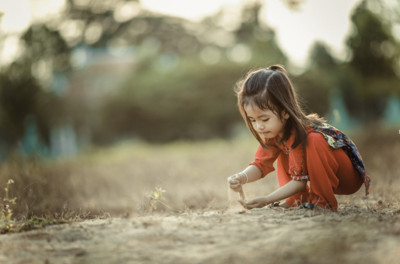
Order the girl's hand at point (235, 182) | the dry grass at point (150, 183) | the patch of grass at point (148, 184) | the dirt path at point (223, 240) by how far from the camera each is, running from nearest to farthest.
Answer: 1. the dirt path at point (223, 240)
2. the girl's hand at point (235, 182)
3. the patch of grass at point (148, 184)
4. the dry grass at point (150, 183)

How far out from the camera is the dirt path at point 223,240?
6.30ft

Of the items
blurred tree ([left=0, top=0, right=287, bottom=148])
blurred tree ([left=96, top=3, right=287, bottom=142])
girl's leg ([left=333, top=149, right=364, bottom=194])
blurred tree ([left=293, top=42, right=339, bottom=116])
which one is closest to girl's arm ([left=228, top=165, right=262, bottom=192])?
girl's leg ([left=333, top=149, right=364, bottom=194])

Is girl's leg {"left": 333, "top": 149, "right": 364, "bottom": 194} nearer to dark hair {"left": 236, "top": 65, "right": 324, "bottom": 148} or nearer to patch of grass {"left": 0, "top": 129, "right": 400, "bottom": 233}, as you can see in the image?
patch of grass {"left": 0, "top": 129, "right": 400, "bottom": 233}

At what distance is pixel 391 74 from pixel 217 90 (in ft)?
28.5

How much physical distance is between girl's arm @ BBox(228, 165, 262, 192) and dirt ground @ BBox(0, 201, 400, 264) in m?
0.43

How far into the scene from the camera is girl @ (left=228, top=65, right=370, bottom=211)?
2.92m

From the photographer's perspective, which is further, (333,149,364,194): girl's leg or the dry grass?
the dry grass

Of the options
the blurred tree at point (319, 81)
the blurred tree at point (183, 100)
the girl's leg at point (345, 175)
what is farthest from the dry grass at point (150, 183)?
the blurred tree at point (183, 100)

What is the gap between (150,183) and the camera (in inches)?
317

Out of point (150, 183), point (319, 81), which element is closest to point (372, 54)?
point (319, 81)

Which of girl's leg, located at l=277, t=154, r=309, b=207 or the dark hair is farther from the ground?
the dark hair

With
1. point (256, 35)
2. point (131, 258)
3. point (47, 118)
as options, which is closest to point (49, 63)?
point (47, 118)

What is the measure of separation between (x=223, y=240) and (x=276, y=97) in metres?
1.17

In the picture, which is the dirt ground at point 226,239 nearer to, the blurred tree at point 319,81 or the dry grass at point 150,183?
the dry grass at point 150,183
